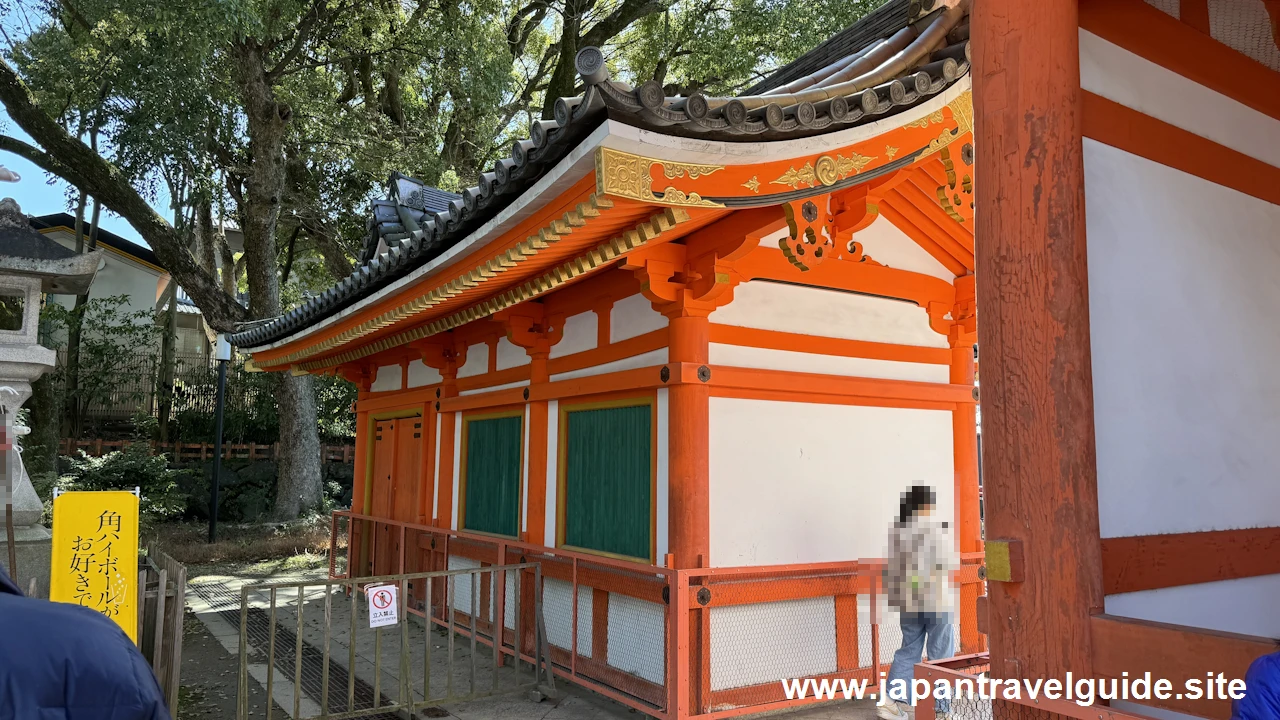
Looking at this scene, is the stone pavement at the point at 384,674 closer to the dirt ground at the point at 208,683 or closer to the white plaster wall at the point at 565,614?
the dirt ground at the point at 208,683

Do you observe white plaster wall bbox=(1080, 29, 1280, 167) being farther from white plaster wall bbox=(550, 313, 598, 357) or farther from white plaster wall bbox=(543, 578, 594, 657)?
white plaster wall bbox=(543, 578, 594, 657)

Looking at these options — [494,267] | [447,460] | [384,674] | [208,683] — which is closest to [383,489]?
[447,460]

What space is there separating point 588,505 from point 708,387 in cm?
160

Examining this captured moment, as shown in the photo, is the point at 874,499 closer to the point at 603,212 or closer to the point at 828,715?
the point at 828,715

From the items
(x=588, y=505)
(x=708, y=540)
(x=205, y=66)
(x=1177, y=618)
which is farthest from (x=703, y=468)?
(x=205, y=66)

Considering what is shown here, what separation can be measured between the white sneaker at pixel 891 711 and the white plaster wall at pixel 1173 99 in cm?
367

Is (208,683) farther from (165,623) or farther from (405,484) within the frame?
(405,484)

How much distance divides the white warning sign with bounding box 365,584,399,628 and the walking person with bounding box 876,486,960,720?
320cm

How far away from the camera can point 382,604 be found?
5109 mm

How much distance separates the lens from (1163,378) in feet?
7.95

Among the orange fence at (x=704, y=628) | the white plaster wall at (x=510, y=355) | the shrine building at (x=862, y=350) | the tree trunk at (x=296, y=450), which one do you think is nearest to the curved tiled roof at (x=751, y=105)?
the shrine building at (x=862, y=350)

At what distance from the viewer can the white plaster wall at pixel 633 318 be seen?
5.41 meters

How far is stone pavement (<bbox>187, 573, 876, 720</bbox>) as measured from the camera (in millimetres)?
5352

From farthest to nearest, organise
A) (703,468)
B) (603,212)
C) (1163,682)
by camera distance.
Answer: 1. (703,468)
2. (603,212)
3. (1163,682)
